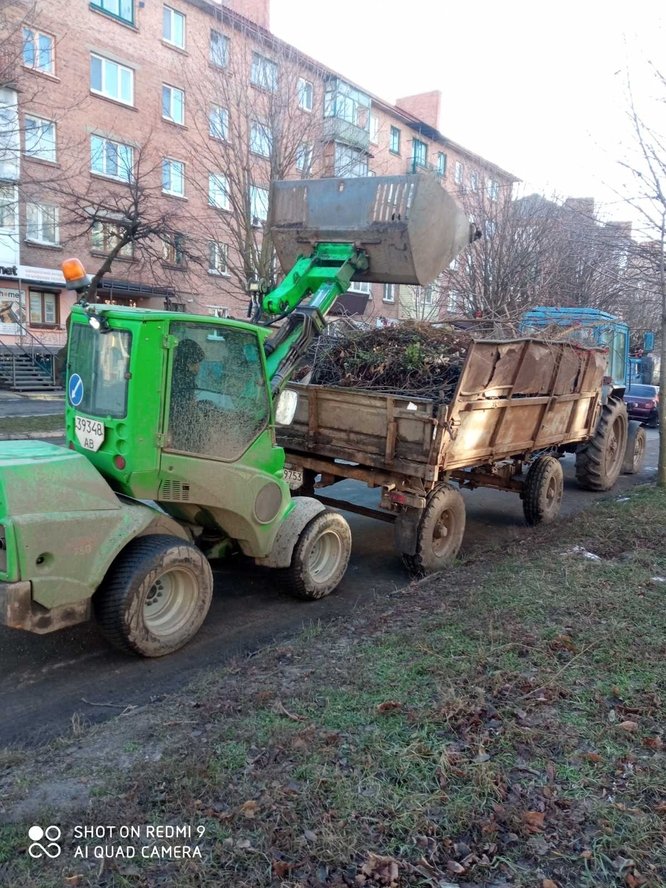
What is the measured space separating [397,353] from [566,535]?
2.75m

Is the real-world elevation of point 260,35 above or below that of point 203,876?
above

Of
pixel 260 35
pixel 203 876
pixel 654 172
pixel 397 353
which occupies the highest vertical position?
pixel 260 35

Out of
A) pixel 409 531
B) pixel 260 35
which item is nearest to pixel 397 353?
pixel 409 531

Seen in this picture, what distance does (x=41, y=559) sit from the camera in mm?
4000

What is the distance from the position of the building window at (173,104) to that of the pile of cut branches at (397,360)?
2232 cm

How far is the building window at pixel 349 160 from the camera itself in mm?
17125

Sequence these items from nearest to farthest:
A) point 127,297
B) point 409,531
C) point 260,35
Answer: point 409,531, point 260,35, point 127,297

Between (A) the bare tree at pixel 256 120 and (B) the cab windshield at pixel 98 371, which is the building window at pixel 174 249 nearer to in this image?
(A) the bare tree at pixel 256 120

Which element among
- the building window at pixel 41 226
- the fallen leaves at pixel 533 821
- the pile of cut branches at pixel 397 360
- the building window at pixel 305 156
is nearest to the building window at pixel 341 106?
the building window at pixel 305 156

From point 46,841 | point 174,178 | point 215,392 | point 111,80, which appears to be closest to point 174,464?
point 215,392

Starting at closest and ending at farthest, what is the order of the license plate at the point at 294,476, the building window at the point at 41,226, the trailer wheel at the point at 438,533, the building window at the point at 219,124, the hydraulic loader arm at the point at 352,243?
the hydraulic loader arm at the point at 352,243 < the trailer wheel at the point at 438,533 < the license plate at the point at 294,476 < the building window at the point at 219,124 < the building window at the point at 41,226

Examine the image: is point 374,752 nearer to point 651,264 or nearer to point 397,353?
point 397,353

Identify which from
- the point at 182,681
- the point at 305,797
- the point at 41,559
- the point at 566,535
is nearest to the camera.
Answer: the point at 305,797

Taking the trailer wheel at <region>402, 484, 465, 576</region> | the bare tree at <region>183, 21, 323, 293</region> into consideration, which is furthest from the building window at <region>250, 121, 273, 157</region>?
the trailer wheel at <region>402, 484, 465, 576</region>
